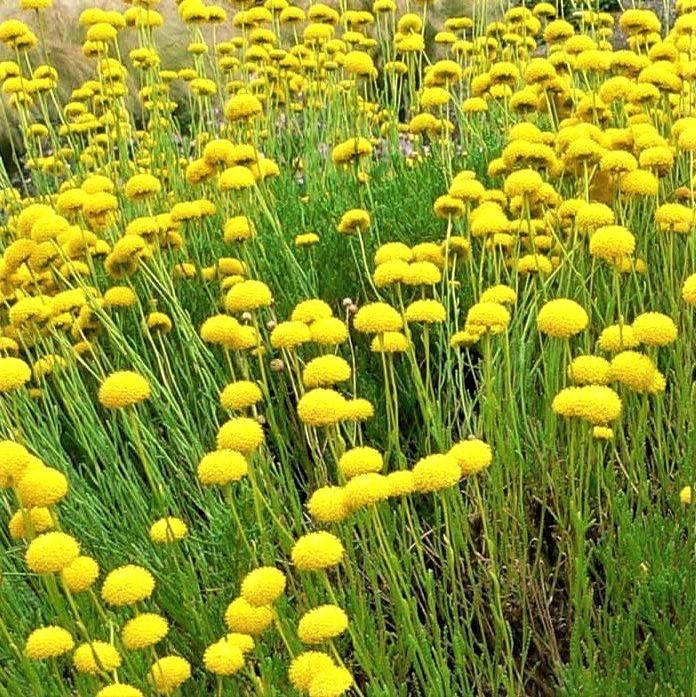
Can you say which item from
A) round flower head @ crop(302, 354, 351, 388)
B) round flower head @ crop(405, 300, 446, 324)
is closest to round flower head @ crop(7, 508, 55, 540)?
round flower head @ crop(302, 354, 351, 388)

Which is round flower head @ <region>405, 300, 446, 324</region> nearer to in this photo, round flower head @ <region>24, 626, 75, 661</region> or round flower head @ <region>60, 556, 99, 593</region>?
round flower head @ <region>60, 556, 99, 593</region>

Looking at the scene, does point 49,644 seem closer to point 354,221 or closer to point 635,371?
point 635,371

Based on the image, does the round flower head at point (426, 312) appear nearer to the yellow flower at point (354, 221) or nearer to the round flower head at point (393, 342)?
the round flower head at point (393, 342)

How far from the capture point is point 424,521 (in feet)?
8.15

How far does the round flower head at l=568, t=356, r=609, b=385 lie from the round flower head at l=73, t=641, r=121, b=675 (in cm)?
88

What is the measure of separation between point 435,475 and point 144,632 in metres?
0.49

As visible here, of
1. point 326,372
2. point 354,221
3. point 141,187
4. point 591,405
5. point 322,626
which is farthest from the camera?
point 141,187

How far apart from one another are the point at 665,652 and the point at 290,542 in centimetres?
68

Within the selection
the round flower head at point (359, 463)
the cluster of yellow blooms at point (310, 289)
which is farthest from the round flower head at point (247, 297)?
the round flower head at point (359, 463)

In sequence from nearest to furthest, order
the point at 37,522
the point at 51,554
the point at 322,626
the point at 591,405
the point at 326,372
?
the point at 322,626 < the point at 51,554 < the point at 591,405 < the point at 37,522 < the point at 326,372

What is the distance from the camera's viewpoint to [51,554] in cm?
162

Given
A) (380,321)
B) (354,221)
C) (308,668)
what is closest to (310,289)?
(354,221)

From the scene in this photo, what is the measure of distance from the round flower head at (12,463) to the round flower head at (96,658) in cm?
31

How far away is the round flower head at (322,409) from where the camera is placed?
178 centimetres
